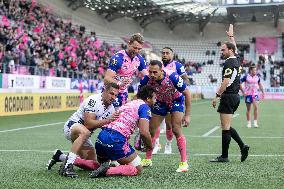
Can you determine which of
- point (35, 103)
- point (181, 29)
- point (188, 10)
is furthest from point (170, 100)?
point (181, 29)

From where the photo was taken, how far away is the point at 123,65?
9.67m

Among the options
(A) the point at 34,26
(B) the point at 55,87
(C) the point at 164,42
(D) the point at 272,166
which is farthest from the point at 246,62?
(D) the point at 272,166

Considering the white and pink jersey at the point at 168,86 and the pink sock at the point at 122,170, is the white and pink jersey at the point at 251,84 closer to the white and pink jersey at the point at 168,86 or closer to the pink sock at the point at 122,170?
the white and pink jersey at the point at 168,86

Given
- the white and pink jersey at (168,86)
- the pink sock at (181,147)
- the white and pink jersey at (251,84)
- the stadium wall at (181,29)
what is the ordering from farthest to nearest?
the stadium wall at (181,29) → the white and pink jersey at (251,84) → the white and pink jersey at (168,86) → the pink sock at (181,147)

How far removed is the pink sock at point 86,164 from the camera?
8031 millimetres

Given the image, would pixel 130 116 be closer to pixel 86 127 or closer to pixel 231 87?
pixel 86 127

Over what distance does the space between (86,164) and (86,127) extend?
59cm

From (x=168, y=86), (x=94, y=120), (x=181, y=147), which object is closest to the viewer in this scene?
(x=94, y=120)

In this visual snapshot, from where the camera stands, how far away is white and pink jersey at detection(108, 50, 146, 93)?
31.6ft

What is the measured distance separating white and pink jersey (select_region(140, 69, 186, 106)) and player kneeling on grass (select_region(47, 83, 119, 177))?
3.34 feet

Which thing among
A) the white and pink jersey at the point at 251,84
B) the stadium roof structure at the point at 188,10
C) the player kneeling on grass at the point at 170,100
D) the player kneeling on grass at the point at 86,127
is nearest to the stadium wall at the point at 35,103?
the white and pink jersey at the point at 251,84

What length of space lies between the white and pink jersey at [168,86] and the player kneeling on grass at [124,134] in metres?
0.91

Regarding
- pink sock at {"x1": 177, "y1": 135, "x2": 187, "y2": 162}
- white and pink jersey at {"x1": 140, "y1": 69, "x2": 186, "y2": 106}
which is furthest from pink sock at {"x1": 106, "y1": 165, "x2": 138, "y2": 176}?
white and pink jersey at {"x1": 140, "y1": 69, "x2": 186, "y2": 106}

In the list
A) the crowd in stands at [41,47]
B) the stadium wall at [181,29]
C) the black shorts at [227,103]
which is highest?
the stadium wall at [181,29]
